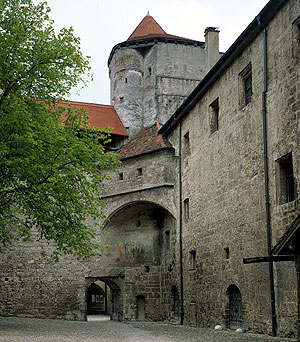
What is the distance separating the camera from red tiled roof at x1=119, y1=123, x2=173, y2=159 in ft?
78.2

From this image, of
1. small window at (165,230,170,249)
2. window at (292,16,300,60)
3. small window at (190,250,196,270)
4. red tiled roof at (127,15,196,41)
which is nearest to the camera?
window at (292,16,300,60)

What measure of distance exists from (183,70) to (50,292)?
14148mm

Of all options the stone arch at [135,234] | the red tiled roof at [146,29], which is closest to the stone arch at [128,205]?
the stone arch at [135,234]

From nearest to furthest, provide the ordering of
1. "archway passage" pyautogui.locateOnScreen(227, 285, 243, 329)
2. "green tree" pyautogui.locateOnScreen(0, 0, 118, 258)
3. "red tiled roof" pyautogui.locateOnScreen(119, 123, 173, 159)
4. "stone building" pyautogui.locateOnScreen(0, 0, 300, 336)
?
"stone building" pyautogui.locateOnScreen(0, 0, 300, 336)
"green tree" pyautogui.locateOnScreen(0, 0, 118, 258)
"archway passage" pyautogui.locateOnScreen(227, 285, 243, 329)
"red tiled roof" pyautogui.locateOnScreen(119, 123, 173, 159)

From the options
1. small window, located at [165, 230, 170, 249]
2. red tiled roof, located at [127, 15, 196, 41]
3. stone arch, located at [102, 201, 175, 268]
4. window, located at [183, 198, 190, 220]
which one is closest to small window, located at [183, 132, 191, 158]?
window, located at [183, 198, 190, 220]

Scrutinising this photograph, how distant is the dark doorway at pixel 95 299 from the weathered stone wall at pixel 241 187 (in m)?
20.2

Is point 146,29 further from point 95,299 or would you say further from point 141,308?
point 95,299

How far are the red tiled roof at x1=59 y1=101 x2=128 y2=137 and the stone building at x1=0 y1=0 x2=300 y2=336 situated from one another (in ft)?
0.91

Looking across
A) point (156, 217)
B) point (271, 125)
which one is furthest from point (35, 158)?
point (156, 217)

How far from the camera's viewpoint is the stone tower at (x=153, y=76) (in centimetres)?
2794

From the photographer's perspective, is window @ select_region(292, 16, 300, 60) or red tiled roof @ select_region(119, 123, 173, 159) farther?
red tiled roof @ select_region(119, 123, 173, 159)

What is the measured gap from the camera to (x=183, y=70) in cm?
2844

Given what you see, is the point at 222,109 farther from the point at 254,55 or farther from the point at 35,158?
the point at 35,158

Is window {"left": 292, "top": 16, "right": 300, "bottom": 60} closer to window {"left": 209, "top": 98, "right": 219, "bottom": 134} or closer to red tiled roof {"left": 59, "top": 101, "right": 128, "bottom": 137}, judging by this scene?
window {"left": 209, "top": 98, "right": 219, "bottom": 134}
